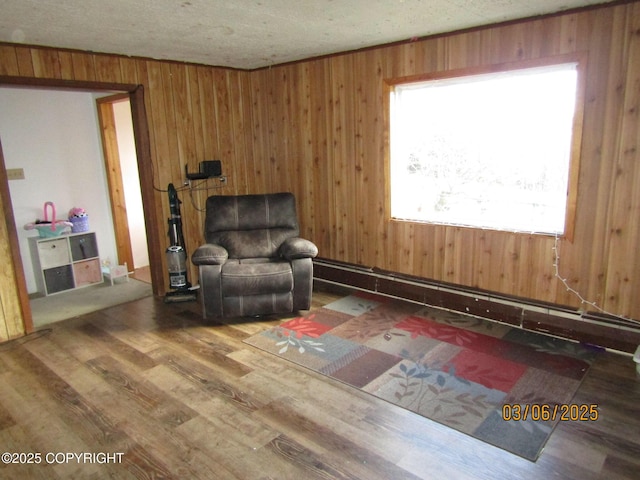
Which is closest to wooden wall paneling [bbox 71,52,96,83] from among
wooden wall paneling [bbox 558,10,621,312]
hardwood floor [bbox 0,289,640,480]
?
hardwood floor [bbox 0,289,640,480]

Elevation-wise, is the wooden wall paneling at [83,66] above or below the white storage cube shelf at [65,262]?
above

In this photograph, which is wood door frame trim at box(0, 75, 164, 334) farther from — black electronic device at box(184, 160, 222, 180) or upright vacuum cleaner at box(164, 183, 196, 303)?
black electronic device at box(184, 160, 222, 180)

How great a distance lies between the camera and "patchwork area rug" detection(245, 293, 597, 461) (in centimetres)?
236

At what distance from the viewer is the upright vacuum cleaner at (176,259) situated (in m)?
4.20

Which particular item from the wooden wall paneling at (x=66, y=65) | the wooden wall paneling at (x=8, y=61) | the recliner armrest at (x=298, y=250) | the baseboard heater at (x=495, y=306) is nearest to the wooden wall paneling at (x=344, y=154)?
the baseboard heater at (x=495, y=306)

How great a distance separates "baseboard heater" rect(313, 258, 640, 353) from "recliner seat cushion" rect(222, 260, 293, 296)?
949 mm

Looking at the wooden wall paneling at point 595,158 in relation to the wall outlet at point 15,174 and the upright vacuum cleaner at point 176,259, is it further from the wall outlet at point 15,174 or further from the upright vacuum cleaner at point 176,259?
the wall outlet at point 15,174

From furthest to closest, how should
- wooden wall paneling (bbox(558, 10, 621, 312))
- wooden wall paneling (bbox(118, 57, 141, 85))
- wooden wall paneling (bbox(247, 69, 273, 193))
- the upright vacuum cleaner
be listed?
Answer: wooden wall paneling (bbox(247, 69, 273, 193))
the upright vacuum cleaner
wooden wall paneling (bbox(118, 57, 141, 85))
wooden wall paneling (bbox(558, 10, 621, 312))

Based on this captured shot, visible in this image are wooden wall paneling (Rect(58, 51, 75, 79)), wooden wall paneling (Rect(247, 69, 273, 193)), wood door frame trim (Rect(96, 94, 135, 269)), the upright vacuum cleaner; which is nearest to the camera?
wooden wall paneling (Rect(58, 51, 75, 79))

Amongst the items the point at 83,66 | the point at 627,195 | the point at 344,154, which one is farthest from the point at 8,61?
the point at 627,195

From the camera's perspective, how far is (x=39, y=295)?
4684mm

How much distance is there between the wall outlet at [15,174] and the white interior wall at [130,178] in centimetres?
102

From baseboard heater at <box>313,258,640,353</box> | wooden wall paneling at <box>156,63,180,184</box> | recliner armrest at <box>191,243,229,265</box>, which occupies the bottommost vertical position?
baseboard heater at <box>313,258,640,353</box>

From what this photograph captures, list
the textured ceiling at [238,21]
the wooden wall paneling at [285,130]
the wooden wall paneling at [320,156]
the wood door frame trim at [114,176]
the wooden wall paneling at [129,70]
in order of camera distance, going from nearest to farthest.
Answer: the textured ceiling at [238,21], the wooden wall paneling at [129,70], the wooden wall paneling at [320,156], the wooden wall paneling at [285,130], the wood door frame trim at [114,176]
